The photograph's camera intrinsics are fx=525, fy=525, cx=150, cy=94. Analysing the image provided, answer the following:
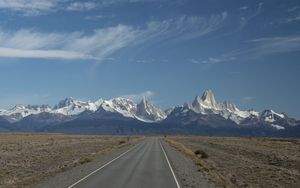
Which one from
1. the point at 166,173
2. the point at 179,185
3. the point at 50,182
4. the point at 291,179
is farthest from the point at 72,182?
the point at 291,179

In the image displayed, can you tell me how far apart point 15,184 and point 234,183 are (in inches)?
523

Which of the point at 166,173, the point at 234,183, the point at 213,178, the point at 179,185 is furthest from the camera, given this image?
the point at 166,173

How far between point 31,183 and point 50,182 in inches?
43.5

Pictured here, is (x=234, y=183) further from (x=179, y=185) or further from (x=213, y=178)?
(x=179, y=185)

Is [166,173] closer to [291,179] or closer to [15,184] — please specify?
[291,179]

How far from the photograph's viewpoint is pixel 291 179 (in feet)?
120

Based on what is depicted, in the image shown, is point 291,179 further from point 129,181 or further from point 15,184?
point 15,184

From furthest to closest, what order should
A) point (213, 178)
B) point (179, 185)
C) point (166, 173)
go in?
1. point (166, 173)
2. point (213, 178)
3. point (179, 185)

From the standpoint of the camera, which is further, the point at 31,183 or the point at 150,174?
the point at 150,174

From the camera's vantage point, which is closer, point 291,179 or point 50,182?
point 50,182

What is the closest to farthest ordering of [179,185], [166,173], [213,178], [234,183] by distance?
[179,185], [234,183], [213,178], [166,173]

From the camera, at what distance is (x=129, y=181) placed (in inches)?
1228

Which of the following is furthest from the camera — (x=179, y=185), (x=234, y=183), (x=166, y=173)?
(x=166, y=173)

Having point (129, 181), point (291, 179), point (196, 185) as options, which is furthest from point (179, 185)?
point (291, 179)
